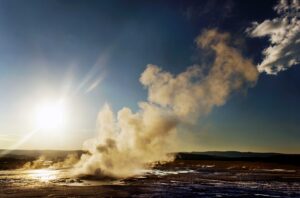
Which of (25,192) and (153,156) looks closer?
(25,192)

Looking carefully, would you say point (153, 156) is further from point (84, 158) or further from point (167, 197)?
point (167, 197)

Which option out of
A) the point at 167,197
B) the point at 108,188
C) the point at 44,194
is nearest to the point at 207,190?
the point at 167,197

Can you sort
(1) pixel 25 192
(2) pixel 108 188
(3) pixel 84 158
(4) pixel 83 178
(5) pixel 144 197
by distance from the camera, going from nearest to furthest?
1. (5) pixel 144 197
2. (1) pixel 25 192
3. (2) pixel 108 188
4. (4) pixel 83 178
5. (3) pixel 84 158

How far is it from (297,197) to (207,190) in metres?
10.0

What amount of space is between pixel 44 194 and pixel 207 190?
A: 719 inches

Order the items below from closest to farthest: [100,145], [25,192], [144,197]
Result: [144,197] → [25,192] → [100,145]

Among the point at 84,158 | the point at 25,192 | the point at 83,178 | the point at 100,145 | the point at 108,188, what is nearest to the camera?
the point at 25,192

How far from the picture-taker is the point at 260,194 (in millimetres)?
41188

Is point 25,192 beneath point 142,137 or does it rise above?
beneath

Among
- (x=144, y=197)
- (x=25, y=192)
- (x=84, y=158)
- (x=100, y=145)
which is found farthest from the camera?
(x=84, y=158)

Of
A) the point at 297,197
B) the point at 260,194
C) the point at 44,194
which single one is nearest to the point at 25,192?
the point at 44,194

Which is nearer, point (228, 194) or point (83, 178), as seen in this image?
point (228, 194)

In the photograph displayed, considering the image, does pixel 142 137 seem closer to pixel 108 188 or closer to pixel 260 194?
pixel 108 188

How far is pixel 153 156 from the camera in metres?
69.8
